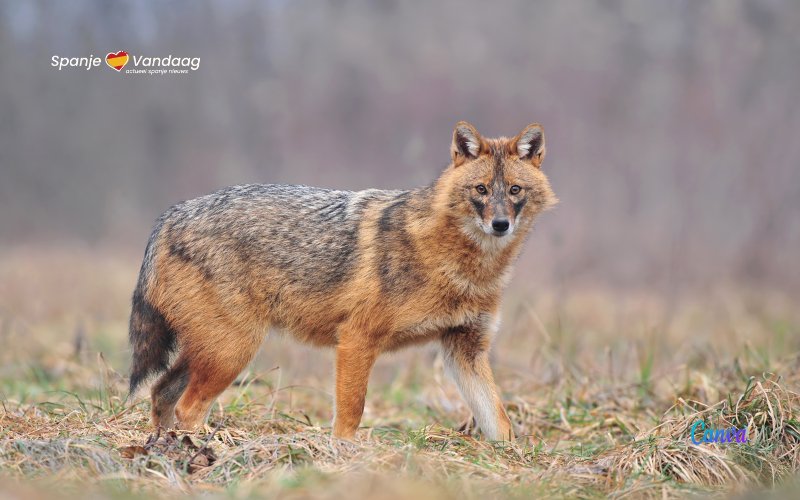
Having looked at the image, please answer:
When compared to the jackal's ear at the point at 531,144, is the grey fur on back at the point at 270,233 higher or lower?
lower

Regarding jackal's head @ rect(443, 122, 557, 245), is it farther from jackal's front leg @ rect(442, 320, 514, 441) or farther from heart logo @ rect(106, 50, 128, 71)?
heart logo @ rect(106, 50, 128, 71)

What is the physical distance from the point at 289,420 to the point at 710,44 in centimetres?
1538

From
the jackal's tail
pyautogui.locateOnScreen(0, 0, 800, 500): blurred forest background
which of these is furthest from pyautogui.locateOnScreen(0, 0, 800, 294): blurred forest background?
the jackal's tail

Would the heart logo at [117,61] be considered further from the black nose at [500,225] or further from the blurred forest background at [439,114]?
the black nose at [500,225]

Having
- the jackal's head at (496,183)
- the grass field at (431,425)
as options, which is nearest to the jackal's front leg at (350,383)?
the grass field at (431,425)

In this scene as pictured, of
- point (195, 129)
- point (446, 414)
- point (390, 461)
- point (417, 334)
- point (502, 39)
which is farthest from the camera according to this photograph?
point (195, 129)

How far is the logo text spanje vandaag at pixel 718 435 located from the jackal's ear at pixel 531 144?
2.42 meters

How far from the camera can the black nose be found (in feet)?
20.0

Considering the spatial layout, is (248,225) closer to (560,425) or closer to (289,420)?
(289,420)

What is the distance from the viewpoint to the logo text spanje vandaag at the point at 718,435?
5496mm

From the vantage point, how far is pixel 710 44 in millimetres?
18406

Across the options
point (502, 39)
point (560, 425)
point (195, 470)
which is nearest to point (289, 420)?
point (195, 470)

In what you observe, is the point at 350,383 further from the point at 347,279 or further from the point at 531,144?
the point at 531,144

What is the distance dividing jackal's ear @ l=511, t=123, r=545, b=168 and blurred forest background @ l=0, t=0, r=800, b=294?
26.4ft
